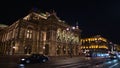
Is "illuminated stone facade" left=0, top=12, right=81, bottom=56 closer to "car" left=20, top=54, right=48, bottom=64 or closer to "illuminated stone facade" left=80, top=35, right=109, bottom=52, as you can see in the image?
"car" left=20, top=54, right=48, bottom=64

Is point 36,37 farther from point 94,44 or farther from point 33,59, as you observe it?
point 94,44

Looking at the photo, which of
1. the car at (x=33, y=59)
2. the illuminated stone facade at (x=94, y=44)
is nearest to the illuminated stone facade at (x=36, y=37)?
the car at (x=33, y=59)

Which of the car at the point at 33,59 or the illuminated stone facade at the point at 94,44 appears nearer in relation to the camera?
the car at the point at 33,59

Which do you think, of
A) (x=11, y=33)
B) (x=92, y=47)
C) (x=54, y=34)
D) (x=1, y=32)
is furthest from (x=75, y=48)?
(x=92, y=47)

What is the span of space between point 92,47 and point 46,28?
74.1 metres

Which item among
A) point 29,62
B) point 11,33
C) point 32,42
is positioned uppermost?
point 11,33

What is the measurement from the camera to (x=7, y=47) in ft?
203

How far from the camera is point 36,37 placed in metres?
60.4

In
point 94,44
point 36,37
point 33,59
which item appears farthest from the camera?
point 94,44

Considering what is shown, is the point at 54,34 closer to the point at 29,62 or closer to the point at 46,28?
the point at 46,28

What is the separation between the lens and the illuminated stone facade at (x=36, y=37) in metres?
54.4

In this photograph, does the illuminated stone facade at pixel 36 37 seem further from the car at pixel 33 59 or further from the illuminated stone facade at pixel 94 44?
the illuminated stone facade at pixel 94 44

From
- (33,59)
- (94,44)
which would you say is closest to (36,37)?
(33,59)

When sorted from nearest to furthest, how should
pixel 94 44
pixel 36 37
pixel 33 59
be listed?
pixel 33 59 → pixel 36 37 → pixel 94 44
